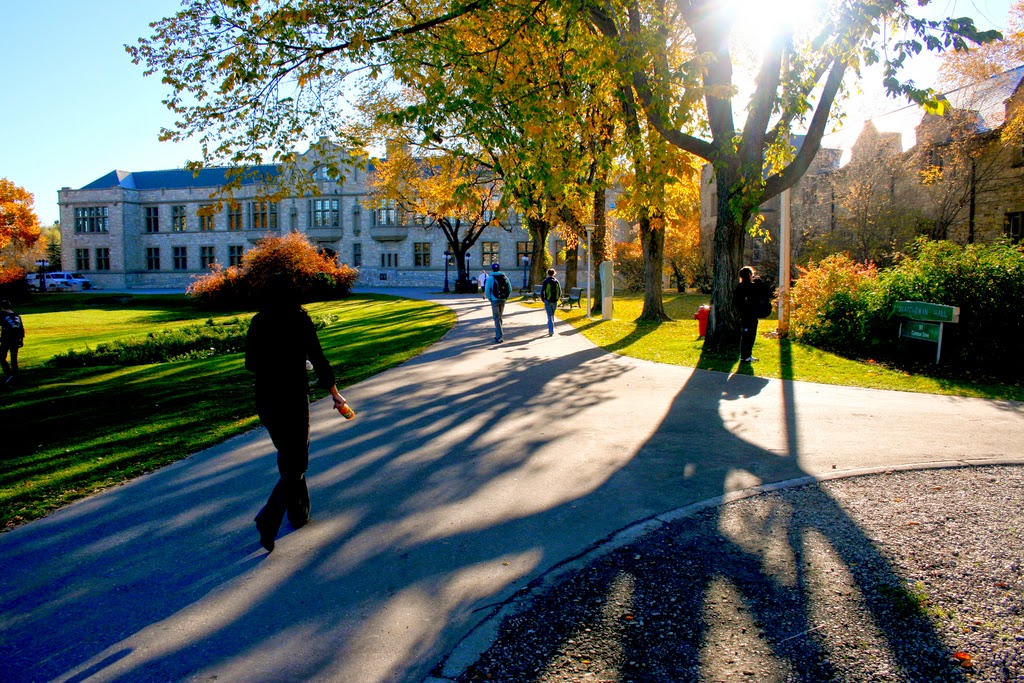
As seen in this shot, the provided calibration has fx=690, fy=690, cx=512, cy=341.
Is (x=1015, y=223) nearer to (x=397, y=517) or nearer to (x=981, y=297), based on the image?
(x=981, y=297)

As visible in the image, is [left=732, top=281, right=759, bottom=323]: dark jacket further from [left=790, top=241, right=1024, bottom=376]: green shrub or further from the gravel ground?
the gravel ground

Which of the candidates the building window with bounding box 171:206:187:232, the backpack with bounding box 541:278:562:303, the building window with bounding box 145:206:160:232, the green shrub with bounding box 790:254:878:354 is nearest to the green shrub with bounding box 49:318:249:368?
the backpack with bounding box 541:278:562:303

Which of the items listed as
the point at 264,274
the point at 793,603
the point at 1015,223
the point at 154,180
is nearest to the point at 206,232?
the point at 154,180

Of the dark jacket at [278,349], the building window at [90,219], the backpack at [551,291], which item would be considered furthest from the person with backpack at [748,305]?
the building window at [90,219]

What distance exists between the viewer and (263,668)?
3275 millimetres

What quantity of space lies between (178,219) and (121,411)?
70.1 m

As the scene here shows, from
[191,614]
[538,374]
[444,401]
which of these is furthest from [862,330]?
[191,614]

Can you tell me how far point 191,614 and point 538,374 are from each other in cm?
848

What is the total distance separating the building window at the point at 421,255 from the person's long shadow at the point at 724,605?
6124 centimetres

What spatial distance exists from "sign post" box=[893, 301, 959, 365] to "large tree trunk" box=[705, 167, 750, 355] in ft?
10.0

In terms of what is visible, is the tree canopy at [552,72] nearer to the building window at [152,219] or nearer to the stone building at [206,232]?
the stone building at [206,232]

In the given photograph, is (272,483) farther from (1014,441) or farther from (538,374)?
(1014,441)

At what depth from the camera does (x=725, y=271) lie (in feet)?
46.8

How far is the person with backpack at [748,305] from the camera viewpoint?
43.3ft
